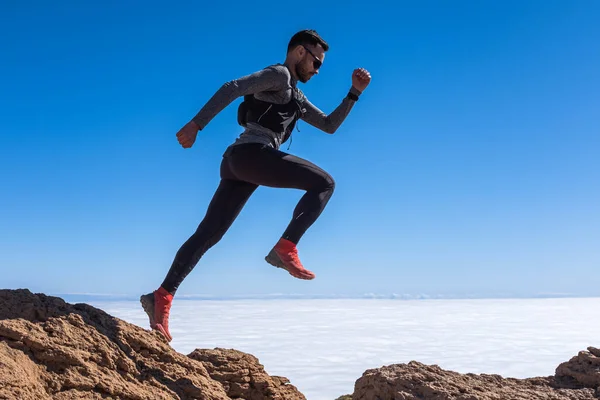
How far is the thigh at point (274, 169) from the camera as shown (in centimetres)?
380

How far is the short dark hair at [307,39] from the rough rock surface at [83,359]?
2201 millimetres

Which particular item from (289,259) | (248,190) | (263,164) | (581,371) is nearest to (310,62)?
(263,164)

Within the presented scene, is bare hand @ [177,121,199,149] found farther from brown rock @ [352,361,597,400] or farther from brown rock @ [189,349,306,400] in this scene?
brown rock @ [352,361,597,400]

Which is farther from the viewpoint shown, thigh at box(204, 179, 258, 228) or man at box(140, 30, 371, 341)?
thigh at box(204, 179, 258, 228)

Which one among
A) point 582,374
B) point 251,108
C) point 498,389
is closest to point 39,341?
point 251,108

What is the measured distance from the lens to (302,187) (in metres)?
3.91

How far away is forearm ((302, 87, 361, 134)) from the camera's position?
4426 mm

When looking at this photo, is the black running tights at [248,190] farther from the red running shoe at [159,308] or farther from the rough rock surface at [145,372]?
the rough rock surface at [145,372]

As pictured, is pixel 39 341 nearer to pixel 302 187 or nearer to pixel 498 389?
pixel 302 187

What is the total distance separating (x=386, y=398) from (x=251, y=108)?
2.10m

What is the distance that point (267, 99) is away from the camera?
396 centimetres

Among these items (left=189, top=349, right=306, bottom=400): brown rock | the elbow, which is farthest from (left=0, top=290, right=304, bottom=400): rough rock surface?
the elbow

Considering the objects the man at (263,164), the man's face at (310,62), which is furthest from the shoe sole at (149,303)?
the man's face at (310,62)

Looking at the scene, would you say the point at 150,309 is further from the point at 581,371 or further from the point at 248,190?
the point at 581,371
